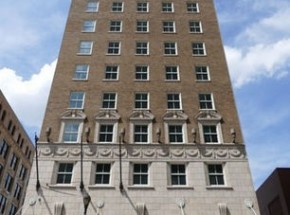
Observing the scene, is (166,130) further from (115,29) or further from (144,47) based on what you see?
(115,29)

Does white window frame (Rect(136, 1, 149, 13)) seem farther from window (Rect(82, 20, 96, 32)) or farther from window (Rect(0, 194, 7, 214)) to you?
window (Rect(0, 194, 7, 214))

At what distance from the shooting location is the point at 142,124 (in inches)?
1123

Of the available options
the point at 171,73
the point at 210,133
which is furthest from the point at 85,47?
the point at 210,133

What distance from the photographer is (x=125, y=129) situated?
2806cm

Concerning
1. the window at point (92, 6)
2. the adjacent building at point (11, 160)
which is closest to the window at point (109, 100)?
the window at point (92, 6)

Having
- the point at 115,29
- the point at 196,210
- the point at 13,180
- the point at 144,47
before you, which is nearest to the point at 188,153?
the point at 196,210

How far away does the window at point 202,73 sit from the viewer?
32.5 m

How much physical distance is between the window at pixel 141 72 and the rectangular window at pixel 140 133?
5.76m

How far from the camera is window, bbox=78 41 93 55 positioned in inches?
1357

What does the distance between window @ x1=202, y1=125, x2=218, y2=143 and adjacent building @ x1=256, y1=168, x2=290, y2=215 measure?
741cm

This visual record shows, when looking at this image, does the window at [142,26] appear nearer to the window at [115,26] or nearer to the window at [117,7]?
the window at [115,26]

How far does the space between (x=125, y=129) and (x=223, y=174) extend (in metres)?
9.00

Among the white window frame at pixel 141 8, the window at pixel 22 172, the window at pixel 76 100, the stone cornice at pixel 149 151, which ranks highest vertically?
the white window frame at pixel 141 8

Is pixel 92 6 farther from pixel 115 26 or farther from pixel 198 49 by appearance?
pixel 198 49
